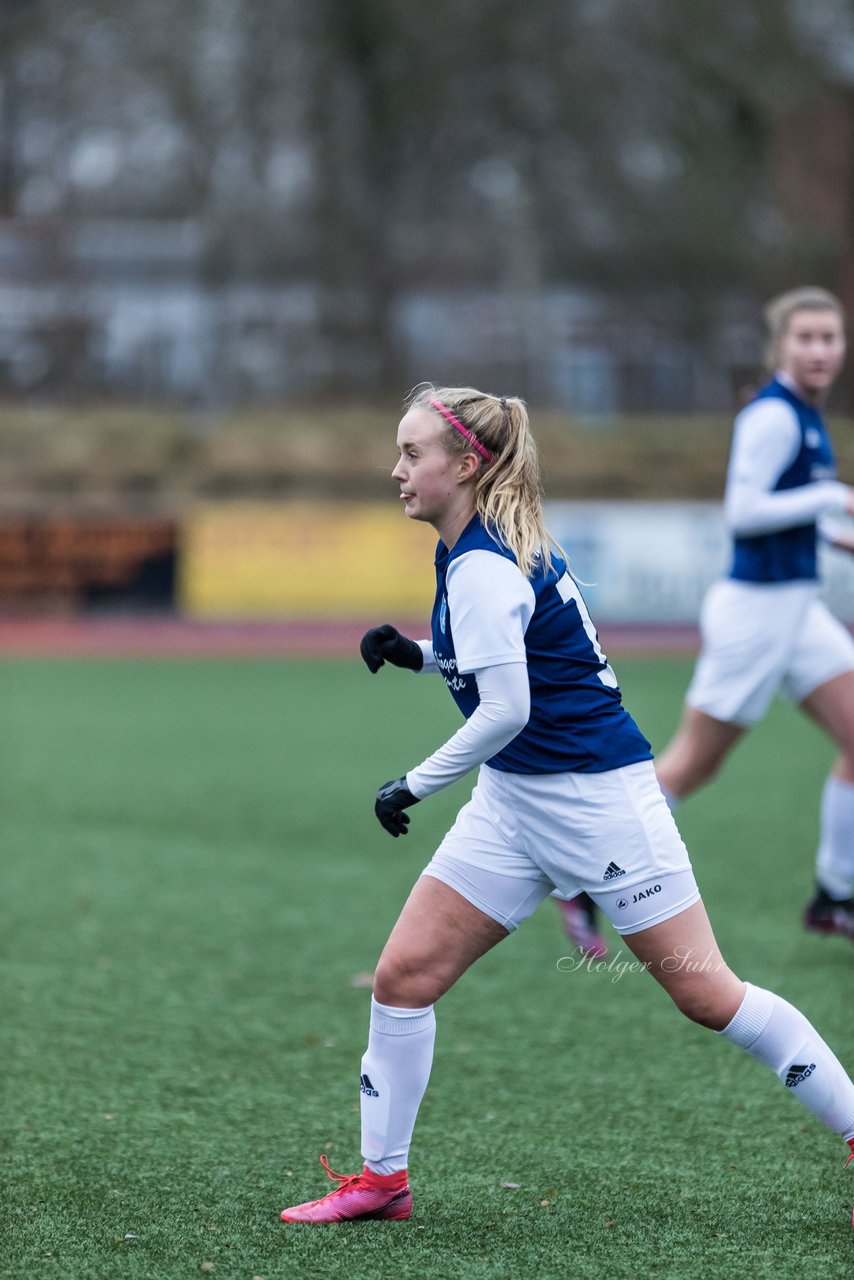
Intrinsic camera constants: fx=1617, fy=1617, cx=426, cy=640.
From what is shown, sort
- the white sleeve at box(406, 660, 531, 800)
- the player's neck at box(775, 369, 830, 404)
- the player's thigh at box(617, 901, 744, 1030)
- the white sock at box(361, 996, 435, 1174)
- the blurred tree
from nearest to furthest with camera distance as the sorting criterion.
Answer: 1. the white sleeve at box(406, 660, 531, 800)
2. the player's thigh at box(617, 901, 744, 1030)
3. the white sock at box(361, 996, 435, 1174)
4. the player's neck at box(775, 369, 830, 404)
5. the blurred tree

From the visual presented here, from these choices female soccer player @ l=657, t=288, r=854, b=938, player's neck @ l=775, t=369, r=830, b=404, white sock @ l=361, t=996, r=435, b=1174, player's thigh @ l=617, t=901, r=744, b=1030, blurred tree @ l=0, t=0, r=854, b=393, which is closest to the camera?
player's thigh @ l=617, t=901, r=744, b=1030

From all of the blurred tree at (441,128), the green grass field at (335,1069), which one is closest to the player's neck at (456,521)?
the green grass field at (335,1069)

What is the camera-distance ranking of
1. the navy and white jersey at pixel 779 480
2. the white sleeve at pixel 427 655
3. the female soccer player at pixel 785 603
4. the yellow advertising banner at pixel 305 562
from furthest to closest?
the yellow advertising banner at pixel 305 562, the female soccer player at pixel 785 603, the navy and white jersey at pixel 779 480, the white sleeve at pixel 427 655

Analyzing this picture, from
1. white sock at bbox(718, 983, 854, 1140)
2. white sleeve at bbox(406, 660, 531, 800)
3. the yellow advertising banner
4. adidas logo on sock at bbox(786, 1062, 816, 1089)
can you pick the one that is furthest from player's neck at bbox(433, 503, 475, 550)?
the yellow advertising banner

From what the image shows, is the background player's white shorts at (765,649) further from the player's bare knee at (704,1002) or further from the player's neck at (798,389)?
the player's bare knee at (704,1002)

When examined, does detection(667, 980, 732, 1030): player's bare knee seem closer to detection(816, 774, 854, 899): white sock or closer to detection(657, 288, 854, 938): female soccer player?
detection(657, 288, 854, 938): female soccer player

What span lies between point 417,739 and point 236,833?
3669 millimetres

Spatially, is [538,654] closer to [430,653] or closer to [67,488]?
[430,653]

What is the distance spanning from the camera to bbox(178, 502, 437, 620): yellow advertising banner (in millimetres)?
20625

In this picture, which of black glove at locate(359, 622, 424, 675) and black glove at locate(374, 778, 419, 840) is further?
black glove at locate(359, 622, 424, 675)

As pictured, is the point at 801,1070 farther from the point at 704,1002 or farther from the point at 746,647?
the point at 746,647

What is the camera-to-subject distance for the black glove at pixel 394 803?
11.3ft

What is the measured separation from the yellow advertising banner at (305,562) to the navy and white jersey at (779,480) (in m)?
14.7

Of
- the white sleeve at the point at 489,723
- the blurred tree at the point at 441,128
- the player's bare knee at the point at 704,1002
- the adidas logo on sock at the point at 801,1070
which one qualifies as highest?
the blurred tree at the point at 441,128
